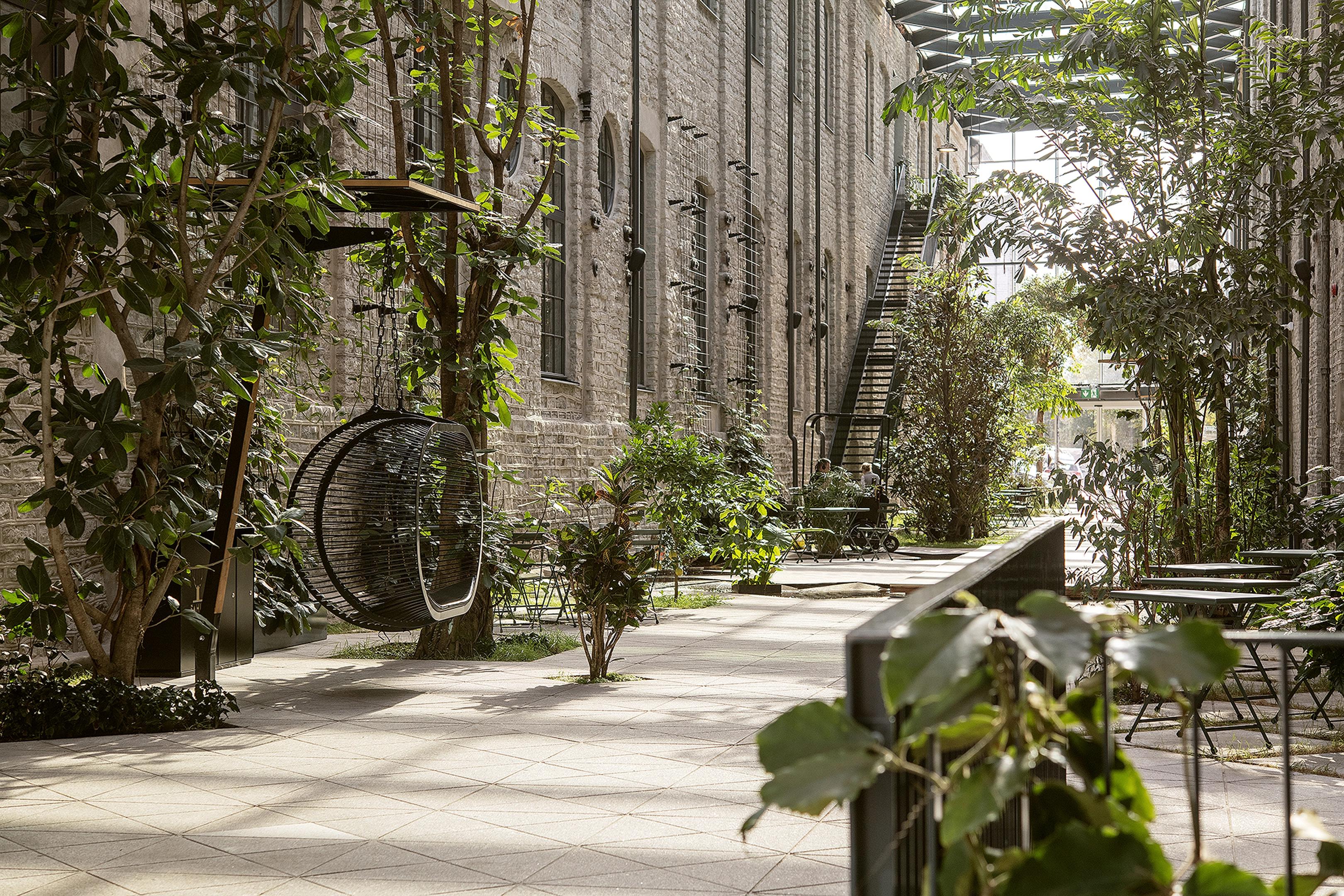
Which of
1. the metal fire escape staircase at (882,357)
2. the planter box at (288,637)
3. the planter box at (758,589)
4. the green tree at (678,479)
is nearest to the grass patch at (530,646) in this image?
the planter box at (288,637)

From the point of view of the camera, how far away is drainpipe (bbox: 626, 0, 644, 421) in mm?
13234

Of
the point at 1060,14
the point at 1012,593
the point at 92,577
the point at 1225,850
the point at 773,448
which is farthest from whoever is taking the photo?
the point at 773,448

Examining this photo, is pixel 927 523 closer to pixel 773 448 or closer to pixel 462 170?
pixel 773 448

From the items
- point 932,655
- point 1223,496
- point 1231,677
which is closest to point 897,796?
point 932,655

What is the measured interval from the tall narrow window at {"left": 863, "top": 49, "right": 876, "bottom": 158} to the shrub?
68.4ft

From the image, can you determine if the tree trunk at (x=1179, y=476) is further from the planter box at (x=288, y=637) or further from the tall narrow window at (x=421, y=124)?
the planter box at (x=288, y=637)

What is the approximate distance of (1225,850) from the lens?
130 inches

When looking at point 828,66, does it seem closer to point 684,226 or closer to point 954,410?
point 684,226

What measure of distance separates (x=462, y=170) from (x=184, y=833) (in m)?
4.58

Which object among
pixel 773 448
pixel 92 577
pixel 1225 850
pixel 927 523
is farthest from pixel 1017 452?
pixel 1225 850

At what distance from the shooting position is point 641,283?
1399 centimetres

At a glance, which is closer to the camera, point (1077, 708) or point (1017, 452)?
point (1077, 708)

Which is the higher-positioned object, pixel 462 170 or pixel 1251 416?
pixel 462 170

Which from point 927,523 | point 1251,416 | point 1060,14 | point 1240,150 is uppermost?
point 1060,14
